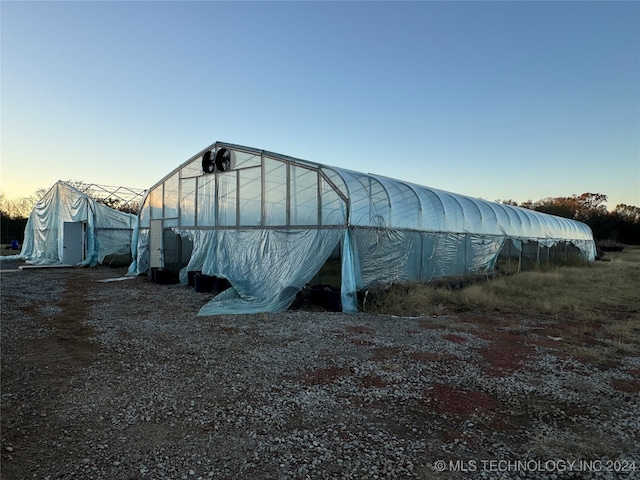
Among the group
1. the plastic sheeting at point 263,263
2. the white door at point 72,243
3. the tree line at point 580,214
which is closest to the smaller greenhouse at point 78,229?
the white door at point 72,243

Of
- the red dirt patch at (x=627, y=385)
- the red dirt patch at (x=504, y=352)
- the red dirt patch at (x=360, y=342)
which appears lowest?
the red dirt patch at (x=627, y=385)

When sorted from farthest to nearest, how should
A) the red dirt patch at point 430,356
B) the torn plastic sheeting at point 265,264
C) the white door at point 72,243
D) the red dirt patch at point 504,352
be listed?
the white door at point 72,243 → the torn plastic sheeting at point 265,264 → the red dirt patch at point 430,356 → the red dirt patch at point 504,352

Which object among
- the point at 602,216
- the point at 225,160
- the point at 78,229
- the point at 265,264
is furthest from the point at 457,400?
the point at 602,216

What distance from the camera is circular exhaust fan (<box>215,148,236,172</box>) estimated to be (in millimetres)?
12450

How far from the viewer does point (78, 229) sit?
67.3 ft

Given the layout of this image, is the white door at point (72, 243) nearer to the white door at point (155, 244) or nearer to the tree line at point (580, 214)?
the tree line at point (580, 214)

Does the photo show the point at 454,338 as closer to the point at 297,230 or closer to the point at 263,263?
the point at 297,230

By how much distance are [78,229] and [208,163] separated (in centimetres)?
1167

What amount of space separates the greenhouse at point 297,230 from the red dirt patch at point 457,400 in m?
4.49

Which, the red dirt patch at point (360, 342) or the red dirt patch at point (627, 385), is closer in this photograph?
the red dirt patch at point (627, 385)

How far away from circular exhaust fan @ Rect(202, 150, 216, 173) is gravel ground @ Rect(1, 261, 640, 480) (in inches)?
270

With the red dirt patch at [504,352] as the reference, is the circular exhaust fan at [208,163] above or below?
above

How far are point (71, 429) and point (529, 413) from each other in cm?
434

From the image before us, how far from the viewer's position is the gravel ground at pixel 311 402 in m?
3.02
